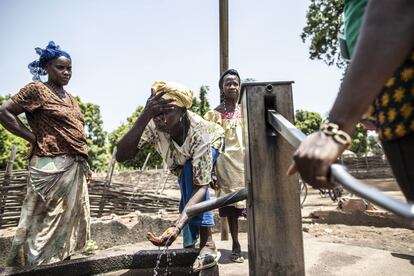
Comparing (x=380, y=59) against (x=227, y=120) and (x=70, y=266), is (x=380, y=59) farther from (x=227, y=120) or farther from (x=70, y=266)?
(x=227, y=120)

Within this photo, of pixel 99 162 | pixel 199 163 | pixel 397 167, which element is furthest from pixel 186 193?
pixel 99 162

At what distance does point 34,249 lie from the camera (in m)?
2.76

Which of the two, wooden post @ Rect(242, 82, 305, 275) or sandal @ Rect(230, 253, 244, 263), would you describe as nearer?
wooden post @ Rect(242, 82, 305, 275)

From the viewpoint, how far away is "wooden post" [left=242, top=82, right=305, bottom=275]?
4.71 ft

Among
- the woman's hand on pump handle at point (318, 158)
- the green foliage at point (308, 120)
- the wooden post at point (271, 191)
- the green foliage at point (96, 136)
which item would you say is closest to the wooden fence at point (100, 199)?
the wooden post at point (271, 191)

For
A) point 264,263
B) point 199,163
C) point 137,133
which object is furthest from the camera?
point 199,163

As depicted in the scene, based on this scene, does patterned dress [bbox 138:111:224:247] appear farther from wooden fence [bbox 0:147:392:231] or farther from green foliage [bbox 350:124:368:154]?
green foliage [bbox 350:124:368:154]

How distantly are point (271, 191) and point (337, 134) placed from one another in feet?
2.43

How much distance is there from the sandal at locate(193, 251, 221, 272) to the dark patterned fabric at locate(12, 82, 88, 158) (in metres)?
1.49

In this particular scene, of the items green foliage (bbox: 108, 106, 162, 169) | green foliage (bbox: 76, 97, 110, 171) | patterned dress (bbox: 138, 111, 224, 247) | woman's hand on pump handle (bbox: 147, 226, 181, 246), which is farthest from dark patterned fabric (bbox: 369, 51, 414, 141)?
green foliage (bbox: 76, 97, 110, 171)

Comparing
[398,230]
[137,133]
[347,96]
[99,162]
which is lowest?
[398,230]

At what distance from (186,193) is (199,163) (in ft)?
1.12

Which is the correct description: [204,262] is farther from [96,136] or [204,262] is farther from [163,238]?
[96,136]

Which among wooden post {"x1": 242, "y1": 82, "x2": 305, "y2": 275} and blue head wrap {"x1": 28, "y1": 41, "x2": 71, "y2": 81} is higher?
blue head wrap {"x1": 28, "y1": 41, "x2": 71, "y2": 81}
